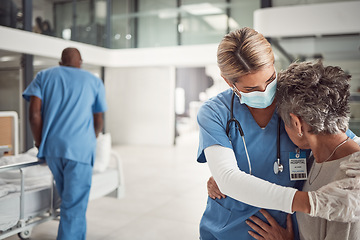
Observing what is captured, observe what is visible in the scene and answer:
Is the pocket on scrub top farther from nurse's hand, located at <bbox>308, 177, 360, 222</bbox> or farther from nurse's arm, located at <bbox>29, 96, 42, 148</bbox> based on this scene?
nurse's arm, located at <bbox>29, 96, 42, 148</bbox>

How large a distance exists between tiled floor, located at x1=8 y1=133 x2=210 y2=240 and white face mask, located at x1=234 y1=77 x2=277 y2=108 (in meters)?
2.15

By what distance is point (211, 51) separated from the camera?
785 centimetres

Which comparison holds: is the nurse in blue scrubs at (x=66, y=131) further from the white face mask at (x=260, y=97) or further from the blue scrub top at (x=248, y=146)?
the white face mask at (x=260, y=97)

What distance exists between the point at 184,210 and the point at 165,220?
36 cm

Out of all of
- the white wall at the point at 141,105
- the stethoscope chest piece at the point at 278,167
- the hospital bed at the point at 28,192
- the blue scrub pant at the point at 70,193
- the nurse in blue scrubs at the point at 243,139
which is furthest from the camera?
the white wall at the point at 141,105

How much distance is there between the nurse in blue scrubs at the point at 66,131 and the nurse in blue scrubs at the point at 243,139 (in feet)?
4.92

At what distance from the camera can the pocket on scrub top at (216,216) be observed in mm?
1117

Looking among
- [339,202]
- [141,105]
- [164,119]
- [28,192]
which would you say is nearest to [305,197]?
[339,202]

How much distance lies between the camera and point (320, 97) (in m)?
0.89

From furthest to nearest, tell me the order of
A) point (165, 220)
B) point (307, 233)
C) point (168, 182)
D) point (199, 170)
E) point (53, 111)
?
point (199, 170) → point (168, 182) → point (165, 220) → point (53, 111) → point (307, 233)

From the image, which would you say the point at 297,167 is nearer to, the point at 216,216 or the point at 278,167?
the point at 278,167

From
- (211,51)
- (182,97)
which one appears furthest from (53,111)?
(182,97)

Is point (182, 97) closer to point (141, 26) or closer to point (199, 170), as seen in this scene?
point (141, 26)

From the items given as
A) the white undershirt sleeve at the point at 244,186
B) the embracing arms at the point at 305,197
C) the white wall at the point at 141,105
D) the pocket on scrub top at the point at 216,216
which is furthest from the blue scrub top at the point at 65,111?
the white wall at the point at 141,105
